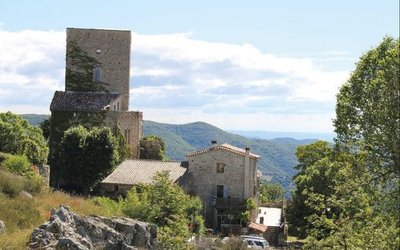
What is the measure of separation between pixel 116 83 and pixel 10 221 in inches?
1457

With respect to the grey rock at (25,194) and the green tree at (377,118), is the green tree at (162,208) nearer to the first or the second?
the grey rock at (25,194)

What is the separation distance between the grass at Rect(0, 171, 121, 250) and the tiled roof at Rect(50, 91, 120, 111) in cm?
2187

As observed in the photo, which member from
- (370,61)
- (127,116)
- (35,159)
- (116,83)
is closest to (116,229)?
(370,61)

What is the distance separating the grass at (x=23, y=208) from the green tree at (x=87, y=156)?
16866mm

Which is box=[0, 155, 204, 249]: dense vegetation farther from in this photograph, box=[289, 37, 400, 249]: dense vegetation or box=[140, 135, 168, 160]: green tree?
box=[140, 135, 168, 160]: green tree

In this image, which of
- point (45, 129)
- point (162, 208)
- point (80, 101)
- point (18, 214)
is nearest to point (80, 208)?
point (18, 214)

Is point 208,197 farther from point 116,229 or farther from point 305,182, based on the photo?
point 116,229

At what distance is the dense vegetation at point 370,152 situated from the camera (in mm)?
20438

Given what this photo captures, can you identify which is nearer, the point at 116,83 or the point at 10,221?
the point at 10,221

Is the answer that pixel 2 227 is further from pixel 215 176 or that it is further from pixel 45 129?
pixel 45 129

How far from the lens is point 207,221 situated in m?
50.2

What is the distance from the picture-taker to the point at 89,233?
21578 mm

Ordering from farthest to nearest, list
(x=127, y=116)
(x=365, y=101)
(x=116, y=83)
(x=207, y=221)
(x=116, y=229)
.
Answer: (x=116, y=83), (x=127, y=116), (x=207, y=221), (x=116, y=229), (x=365, y=101)

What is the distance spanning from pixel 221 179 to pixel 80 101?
14086 millimetres
